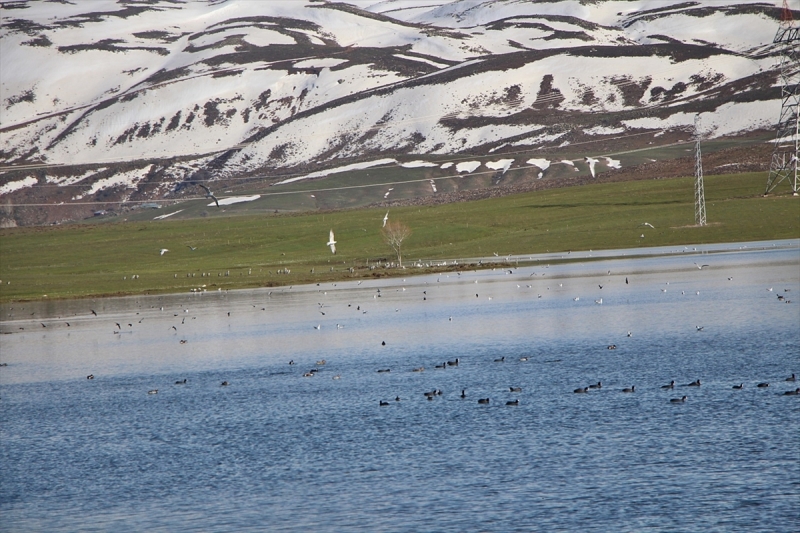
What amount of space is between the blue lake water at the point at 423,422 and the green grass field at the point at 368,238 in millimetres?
42170

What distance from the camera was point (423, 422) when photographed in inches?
1348

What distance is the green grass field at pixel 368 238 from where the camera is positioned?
11138 centimetres

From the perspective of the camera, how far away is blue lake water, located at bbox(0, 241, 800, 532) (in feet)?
82.1

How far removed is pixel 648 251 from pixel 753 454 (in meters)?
84.1

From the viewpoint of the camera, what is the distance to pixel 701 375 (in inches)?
1549

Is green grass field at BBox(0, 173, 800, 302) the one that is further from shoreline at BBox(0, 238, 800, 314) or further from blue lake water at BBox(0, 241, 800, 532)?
blue lake water at BBox(0, 241, 800, 532)

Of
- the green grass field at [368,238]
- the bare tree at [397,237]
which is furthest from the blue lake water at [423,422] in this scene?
the bare tree at [397,237]

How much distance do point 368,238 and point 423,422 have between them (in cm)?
10152

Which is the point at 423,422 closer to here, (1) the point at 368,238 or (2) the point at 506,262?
(2) the point at 506,262

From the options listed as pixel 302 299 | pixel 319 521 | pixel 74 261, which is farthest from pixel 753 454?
pixel 74 261

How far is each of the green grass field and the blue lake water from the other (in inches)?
1660

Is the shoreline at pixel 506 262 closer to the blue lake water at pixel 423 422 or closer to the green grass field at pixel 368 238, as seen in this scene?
the green grass field at pixel 368 238

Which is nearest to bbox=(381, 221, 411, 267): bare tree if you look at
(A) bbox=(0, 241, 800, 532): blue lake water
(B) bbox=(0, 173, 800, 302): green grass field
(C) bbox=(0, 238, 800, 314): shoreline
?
(B) bbox=(0, 173, 800, 302): green grass field

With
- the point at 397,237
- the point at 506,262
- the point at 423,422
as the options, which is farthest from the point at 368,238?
the point at 423,422
